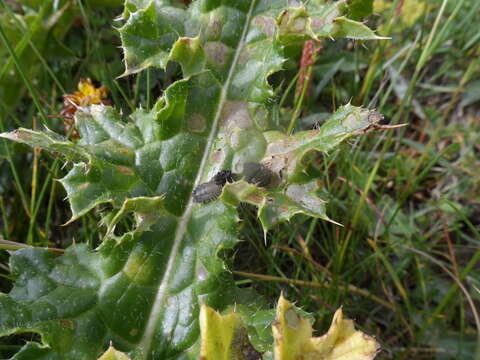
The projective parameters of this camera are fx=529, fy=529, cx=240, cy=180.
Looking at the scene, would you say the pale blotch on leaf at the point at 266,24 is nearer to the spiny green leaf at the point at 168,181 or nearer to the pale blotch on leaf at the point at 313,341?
the spiny green leaf at the point at 168,181

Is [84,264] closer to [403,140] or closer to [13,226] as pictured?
[13,226]

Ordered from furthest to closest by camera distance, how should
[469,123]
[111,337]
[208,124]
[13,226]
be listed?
[469,123], [13,226], [208,124], [111,337]

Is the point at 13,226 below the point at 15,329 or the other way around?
below

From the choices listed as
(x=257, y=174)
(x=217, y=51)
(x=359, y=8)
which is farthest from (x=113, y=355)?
(x=359, y=8)

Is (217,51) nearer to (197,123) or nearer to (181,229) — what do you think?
(197,123)

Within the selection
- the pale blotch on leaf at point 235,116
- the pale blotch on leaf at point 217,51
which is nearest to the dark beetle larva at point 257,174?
the pale blotch on leaf at point 235,116

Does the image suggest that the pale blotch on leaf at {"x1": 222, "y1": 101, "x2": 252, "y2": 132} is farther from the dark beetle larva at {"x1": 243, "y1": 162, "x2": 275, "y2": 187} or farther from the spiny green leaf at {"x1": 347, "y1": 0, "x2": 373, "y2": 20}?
the spiny green leaf at {"x1": 347, "y1": 0, "x2": 373, "y2": 20}

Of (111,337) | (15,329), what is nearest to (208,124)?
(111,337)
